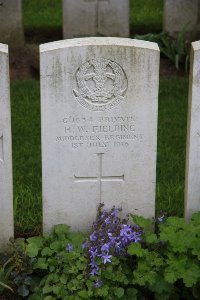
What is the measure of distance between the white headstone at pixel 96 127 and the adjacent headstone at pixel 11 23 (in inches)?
187

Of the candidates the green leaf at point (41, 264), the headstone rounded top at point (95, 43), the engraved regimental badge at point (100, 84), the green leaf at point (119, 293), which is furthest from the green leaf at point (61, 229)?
the headstone rounded top at point (95, 43)

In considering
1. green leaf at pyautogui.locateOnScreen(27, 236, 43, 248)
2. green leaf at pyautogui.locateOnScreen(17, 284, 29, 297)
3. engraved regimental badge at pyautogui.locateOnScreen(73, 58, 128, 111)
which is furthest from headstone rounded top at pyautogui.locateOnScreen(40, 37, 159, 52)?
green leaf at pyautogui.locateOnScreen(17, 284, 29, 297)

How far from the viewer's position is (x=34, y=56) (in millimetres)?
9273

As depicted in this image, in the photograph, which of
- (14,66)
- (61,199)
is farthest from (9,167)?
(14,66)

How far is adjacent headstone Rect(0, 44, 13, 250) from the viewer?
4.71 m

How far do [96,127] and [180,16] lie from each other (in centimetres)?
508

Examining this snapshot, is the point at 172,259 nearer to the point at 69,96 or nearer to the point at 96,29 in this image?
the point at 69,96

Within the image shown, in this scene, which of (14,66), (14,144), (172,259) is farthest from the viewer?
(14,66)

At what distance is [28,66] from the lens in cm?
912

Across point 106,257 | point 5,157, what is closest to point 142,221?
point 106,257

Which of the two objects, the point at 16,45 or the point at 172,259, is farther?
the point at 16,45

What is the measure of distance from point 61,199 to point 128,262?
0.62m

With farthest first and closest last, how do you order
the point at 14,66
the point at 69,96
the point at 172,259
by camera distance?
the point at 14,66 < the point at 69,96 < the point at 172,259

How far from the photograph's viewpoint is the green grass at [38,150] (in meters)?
5.80
